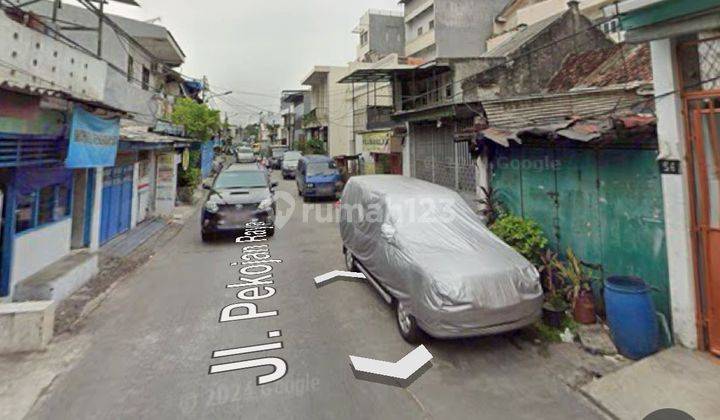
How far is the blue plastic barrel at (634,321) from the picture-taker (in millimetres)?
3787

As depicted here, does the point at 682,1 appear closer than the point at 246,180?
Yes

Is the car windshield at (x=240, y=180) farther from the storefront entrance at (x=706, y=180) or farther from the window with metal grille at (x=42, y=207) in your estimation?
the storefront entrance at (x=706, y=180)

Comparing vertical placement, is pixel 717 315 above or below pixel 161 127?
below

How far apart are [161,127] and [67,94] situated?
35.0 feet

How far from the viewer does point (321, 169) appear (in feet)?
56.2

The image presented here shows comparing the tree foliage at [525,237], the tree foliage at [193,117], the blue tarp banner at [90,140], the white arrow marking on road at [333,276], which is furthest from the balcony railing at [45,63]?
the tree foliage at [193,117]

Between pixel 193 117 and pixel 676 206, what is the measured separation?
61.9ft

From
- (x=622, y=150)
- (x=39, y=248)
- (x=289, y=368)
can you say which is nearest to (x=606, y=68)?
(x=622, y=150)

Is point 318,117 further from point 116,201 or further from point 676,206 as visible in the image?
point 676,206

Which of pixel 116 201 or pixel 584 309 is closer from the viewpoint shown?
pixel 584 309

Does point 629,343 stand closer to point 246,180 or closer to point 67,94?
point 67,94

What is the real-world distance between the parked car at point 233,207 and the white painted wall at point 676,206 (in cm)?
798

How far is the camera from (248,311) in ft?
17.4

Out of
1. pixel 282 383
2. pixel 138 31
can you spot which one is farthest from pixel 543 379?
pixel 138 31
